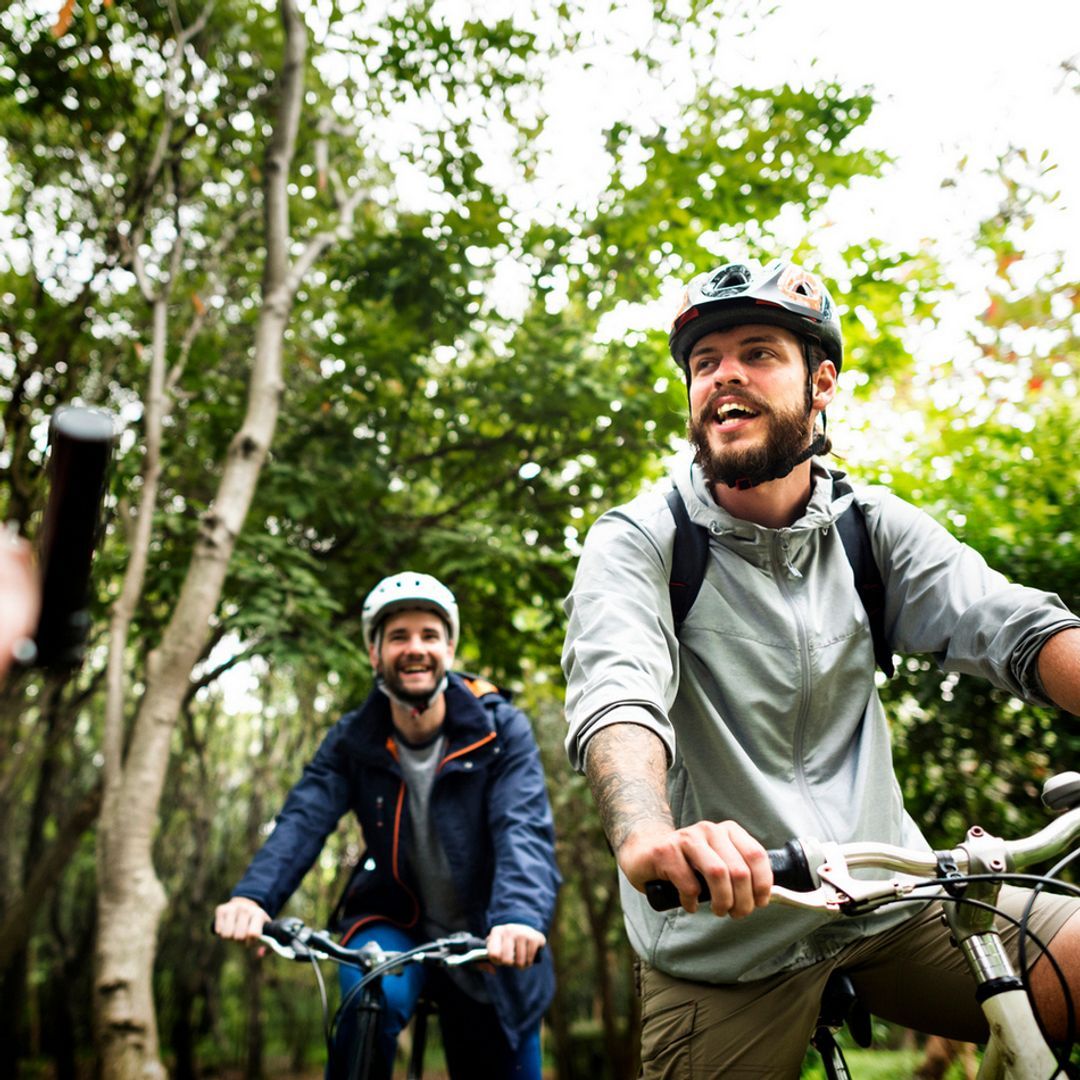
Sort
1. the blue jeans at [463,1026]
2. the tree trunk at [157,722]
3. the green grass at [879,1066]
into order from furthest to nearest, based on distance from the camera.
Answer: the green grass at [879,1066] → the tree trunk at [157,722] → the blue jeans at [463,1026]

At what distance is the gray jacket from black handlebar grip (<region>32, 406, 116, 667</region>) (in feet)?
4.73

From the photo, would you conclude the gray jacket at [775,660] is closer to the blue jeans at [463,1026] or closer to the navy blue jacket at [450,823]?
the navy blue jacket at [450,823]

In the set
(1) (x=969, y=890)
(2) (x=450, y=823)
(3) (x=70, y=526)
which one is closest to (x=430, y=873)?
(2) (x=450, y=823)

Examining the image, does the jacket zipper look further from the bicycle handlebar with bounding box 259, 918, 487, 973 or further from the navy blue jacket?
the navy blue jacket

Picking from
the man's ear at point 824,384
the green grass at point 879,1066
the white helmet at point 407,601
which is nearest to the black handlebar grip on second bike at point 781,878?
the man's ear at point 824,384

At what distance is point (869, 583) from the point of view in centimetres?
257

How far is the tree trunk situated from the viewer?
5113 millimetres

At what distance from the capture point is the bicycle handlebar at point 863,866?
154cm

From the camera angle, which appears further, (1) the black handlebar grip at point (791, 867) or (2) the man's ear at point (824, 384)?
(2) the man's ear at point (824, 384)

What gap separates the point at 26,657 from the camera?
646 millimetres

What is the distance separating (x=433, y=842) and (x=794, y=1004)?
2076 millimetres

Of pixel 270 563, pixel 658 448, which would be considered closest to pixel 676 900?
pixel 270 563

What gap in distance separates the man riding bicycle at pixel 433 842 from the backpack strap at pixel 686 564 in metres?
1.52

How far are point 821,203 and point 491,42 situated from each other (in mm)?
3002
